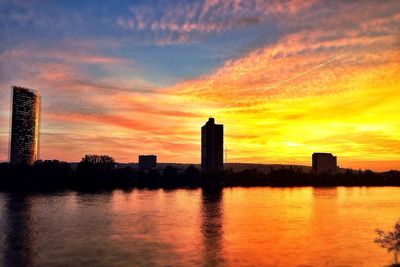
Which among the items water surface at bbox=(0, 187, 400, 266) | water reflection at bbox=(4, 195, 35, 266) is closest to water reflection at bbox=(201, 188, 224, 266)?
water surface at bbox=(0, 187, 400, 266)

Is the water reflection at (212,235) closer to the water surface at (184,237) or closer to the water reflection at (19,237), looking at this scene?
the water surface at (184,237)

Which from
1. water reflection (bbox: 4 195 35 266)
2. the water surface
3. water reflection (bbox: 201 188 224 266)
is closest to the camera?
water reflection (bbox: 4 195 35 266)

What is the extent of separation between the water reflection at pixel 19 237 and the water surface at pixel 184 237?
119 millimetres

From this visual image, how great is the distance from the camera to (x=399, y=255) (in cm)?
5941

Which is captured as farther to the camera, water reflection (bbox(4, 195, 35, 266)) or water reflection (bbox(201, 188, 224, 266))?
water reflection (bbox(201, 188, 224, 266))

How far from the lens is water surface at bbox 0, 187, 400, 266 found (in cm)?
5891

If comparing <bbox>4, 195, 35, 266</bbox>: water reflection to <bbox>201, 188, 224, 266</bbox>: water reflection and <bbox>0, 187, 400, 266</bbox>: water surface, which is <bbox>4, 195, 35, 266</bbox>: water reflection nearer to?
<bbox>0, 187, 400, 266</bbox>: water surface

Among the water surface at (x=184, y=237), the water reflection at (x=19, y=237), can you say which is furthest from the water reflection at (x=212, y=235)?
the water reflection at (x=19, y=237)

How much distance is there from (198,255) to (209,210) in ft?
212

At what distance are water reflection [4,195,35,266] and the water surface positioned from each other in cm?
12

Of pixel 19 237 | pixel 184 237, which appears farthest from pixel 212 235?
pixel 19 237

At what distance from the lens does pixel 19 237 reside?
240ft

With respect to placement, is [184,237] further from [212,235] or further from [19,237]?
[19,237]

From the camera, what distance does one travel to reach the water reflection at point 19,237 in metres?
57.0
